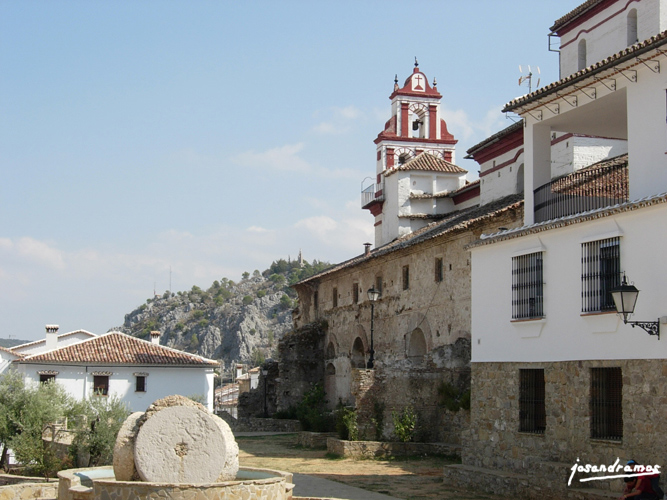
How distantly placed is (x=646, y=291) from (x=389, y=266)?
1927 centimetres

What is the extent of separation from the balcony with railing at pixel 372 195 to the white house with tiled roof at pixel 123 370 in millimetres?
12155

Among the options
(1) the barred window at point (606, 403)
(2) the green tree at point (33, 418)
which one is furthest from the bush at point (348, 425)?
(1) the barred window at point (606, 403)

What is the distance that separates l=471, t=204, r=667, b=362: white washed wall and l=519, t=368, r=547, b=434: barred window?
376 millimetres

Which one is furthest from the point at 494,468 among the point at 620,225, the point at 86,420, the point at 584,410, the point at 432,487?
the point at 86,420

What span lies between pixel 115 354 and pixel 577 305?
25344mm

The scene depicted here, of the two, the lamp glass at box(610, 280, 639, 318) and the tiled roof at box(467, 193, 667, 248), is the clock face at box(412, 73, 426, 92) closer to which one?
the tiled roof at box(467, 193, 667, 248)

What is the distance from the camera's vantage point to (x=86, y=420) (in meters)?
20.5

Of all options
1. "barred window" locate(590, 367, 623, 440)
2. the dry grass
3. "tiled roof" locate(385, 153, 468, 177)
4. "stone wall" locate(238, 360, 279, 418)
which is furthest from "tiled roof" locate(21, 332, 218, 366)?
"barred window" locate(590, 367, 623, 440)

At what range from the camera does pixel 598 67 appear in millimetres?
14539

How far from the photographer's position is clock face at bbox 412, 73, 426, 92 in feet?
137

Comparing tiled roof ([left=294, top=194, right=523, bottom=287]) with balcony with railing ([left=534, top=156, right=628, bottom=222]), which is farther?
tiled roof ([left=294, top=194, right=523, bottom=287])

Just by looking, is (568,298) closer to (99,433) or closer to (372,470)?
(372,470)

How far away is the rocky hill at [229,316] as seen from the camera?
364 feet

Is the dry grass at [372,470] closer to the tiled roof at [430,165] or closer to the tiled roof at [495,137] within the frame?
the tiled roof at [495,137]
